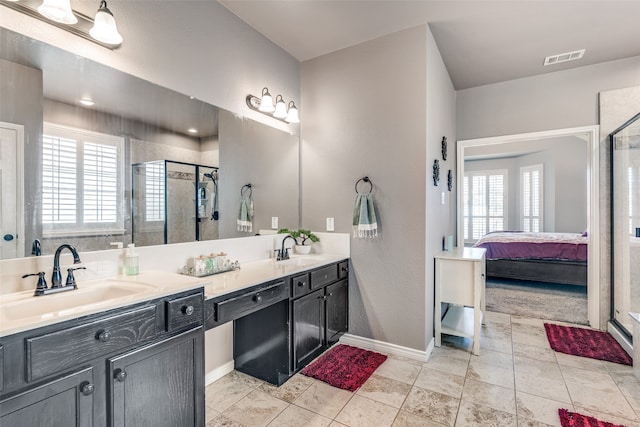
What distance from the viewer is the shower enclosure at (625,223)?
2840mm

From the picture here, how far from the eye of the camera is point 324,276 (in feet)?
8.43

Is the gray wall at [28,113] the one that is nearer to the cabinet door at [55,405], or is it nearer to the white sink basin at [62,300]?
the white sink basin at [62,300]

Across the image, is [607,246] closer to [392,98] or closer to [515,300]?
[515,300]

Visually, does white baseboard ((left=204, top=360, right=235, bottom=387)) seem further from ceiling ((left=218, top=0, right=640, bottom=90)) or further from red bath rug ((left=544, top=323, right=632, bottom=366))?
red bath rug ((left=544, top=323, right=632, bottom=366))

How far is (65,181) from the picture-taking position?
1.53 metres

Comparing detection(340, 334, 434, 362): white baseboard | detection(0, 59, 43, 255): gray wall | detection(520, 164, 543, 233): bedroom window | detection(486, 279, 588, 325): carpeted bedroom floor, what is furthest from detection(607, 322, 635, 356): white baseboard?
detection(520, 164, 543, 233): bedroom window

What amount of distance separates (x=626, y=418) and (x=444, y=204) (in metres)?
2.09

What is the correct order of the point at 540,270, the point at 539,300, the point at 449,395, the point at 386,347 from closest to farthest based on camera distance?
the point at 449,395
the point at 386,347
the point at 539,300
the point at 540,270

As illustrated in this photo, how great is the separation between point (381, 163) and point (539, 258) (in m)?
3.80

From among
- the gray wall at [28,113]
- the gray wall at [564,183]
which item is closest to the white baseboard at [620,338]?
the gray wall at [28,113]

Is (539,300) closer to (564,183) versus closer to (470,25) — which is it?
(470,25)

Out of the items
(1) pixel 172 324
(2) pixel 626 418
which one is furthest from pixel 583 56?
(1) pixel 172 324

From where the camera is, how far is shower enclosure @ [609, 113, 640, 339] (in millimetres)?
2840

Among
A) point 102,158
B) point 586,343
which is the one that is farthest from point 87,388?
point 586,343
